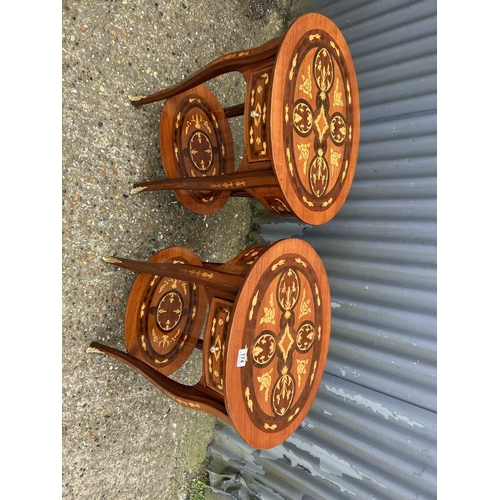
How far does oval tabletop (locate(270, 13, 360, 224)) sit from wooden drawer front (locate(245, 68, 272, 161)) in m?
0.04

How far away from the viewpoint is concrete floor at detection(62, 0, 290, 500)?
5.14 ft

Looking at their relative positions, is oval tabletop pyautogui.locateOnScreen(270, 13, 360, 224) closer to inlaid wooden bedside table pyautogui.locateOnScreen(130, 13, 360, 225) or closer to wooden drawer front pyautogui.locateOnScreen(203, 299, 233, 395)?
inlaid wooden bedside table pyautogui.locateOnScreen(130, 13, 360, 225)

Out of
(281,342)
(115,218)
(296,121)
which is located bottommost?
(281,342)

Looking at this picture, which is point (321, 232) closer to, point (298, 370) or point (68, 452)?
point (298, 370)

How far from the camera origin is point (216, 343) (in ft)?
3.89

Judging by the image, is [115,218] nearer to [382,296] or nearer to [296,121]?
[296,121]

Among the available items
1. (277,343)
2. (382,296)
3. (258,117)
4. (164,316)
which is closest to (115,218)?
(164,316)

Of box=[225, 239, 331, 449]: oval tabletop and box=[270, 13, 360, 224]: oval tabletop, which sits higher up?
box=[270, 13, 360, 224]: oval tabletop

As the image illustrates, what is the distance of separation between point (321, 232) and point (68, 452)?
1.48m

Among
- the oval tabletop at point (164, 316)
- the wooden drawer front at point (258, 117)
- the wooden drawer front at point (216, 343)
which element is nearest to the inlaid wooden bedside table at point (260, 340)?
the wooden drawer front at point (216, 343)

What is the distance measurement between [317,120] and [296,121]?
0.12 meters

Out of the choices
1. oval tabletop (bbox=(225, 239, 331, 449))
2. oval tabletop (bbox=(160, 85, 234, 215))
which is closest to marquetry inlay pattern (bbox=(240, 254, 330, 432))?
oval tabletop (bbox=(225, 239, 331, 449))

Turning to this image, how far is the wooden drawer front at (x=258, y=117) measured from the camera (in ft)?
4.03
